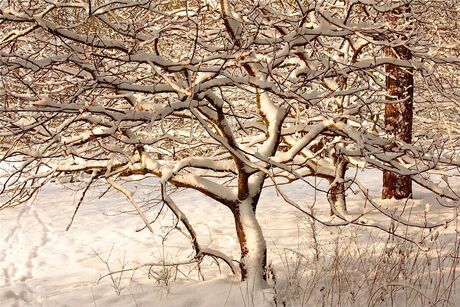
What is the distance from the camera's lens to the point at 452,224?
23.1 ft

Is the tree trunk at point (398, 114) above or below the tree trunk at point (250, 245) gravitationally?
above

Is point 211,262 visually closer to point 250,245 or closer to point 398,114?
point 250,245

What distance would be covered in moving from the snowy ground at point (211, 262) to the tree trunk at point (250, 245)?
0.15m

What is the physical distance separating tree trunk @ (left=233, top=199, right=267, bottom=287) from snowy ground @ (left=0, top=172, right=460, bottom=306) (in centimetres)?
15

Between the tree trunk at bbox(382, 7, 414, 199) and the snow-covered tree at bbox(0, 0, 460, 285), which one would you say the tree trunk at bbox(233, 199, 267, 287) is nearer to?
the snow-covered tree at bbox(0, 0, 460, 285)

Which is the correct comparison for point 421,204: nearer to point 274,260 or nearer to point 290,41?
point 274,260

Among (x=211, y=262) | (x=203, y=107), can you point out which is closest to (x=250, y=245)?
(x=211, y=262)

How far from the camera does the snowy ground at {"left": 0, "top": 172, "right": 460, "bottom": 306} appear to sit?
14.8 feet

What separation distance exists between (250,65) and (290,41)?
746 mm

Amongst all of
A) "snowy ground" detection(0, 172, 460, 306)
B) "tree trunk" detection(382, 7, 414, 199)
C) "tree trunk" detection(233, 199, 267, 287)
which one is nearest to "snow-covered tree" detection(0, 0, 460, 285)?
"tree trunk" detection(233, 199, 267, 287)

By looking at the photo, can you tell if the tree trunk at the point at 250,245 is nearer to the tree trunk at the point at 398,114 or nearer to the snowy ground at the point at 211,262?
the snowy ground at the point at 211,262

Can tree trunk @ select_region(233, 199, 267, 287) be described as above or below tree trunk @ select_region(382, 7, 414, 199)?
below

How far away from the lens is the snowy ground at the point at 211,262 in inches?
177

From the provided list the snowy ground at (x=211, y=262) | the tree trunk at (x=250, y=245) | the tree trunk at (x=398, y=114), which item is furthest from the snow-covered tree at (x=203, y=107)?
the tree trunk at (x=398, y=114)
